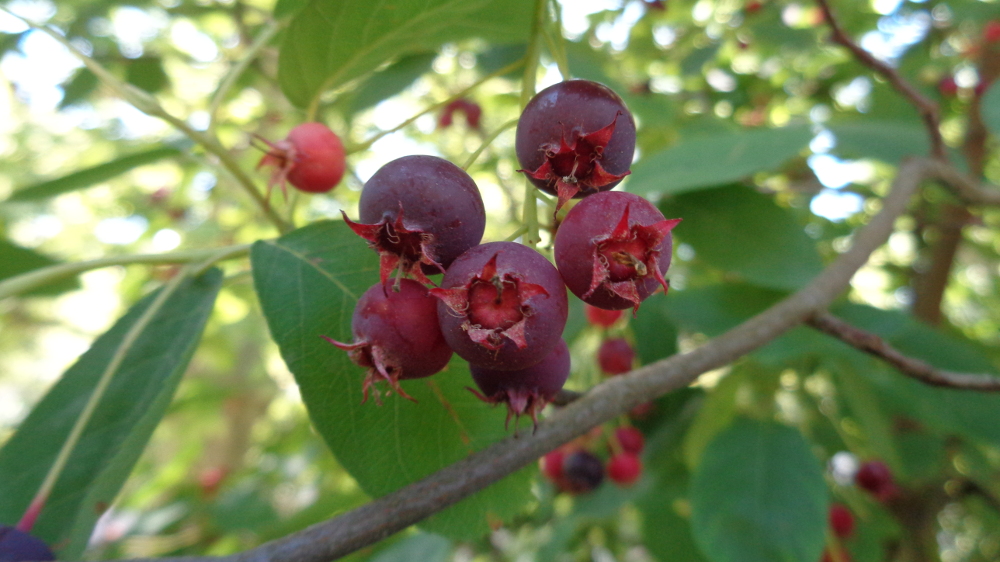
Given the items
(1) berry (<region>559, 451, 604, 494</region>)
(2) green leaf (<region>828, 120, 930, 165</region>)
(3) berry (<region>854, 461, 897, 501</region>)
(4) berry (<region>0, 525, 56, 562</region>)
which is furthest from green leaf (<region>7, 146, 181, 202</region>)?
(3) berry (<region>854, 461, 897, 501</region>)

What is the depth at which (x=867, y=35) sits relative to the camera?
9.41 ft

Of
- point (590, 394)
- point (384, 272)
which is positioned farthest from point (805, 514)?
point (384, 272)

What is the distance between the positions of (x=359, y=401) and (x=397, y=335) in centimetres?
22

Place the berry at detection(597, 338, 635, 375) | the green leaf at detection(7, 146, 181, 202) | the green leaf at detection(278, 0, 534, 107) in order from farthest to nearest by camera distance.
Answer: the berry at detection(597, 338, 635, 375)
the green leaf at detection(7, 146, 181, 202)
the green leaf at detection(278, 0, 534, 107)

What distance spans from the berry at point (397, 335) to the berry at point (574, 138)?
7.2 inches

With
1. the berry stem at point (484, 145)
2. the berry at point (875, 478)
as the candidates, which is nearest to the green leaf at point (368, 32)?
the berry stem at point (484, 145)

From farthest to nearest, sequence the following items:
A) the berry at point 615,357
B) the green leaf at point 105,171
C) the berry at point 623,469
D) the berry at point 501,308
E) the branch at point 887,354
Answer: the berry at point 623,469, the berry at point 615,357, the green leaf at point 105,171, the branch at point 887,354, the berry at point 501,308

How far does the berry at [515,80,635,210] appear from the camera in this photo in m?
0.65

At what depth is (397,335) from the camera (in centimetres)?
63

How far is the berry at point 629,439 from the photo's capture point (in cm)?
196

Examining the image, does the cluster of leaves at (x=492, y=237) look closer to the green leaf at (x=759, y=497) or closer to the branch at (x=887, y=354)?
the green leaf at (x=759, y=497)

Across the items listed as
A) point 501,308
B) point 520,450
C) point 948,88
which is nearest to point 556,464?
point 520,450

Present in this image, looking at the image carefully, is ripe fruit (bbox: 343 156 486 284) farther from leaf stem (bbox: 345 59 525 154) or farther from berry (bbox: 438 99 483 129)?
berry (bbox: 438 99 483 129)

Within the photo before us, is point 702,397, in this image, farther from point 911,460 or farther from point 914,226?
point 914,226
